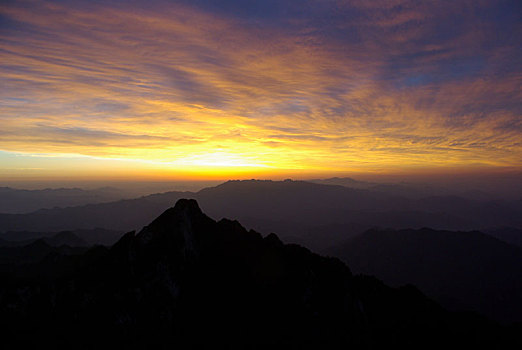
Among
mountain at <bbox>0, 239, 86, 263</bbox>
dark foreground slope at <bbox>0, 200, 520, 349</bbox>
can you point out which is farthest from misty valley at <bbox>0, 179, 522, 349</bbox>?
mountain at <bbox>0, 239, 86, 263</bbox>

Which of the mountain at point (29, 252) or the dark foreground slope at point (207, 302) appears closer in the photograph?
the dark foreground slope at point (207, 302)

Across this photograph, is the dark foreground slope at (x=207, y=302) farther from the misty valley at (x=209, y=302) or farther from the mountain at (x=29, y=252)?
the mountain at (x=29, y=252)

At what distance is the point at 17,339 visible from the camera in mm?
38656

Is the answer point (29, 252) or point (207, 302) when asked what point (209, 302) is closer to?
point (207, 302)

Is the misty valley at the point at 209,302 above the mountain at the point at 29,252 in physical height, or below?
above

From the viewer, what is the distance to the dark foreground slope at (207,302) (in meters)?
41.9

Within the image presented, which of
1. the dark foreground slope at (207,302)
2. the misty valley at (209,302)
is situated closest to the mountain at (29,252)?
the misty valley at (209,302)

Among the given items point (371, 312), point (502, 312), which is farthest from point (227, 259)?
point (502, 312)

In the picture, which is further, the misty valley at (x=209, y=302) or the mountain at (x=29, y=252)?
the mountain at (x=29, y=252)

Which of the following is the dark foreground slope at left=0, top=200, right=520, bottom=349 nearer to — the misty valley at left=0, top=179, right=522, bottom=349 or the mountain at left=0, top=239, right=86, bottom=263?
the misty valley at left=0, top=179, right=522, bottom=349

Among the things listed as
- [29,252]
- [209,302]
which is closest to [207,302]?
[209,302]

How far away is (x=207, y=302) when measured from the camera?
4950 centimetres

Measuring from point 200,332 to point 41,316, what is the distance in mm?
27070

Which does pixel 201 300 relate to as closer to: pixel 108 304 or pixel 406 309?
pixel 108 304
